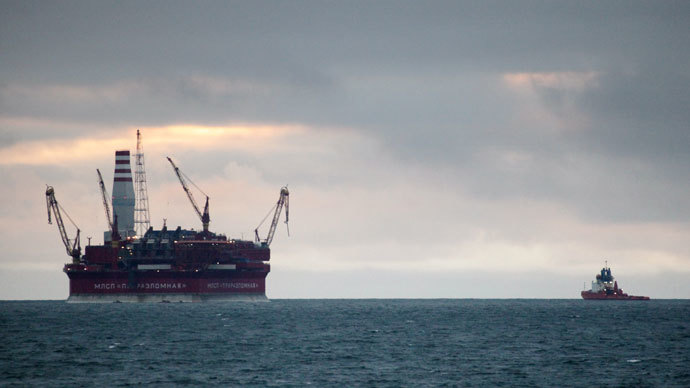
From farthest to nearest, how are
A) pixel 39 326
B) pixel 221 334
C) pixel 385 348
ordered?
pixel 39 326 → pixel 221 334 → pixel 385 348

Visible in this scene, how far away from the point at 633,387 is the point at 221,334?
251ft

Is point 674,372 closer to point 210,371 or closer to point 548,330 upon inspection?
point 210,371

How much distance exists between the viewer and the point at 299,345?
135 metres

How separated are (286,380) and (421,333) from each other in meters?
68.0

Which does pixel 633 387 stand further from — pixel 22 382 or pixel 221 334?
pixel 221 334

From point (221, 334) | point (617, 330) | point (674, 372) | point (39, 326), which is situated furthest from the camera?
point (39, 326)

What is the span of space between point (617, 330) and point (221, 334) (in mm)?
62627

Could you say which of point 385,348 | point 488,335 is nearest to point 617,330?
point 488,335

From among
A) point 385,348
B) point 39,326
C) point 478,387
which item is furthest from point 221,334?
point 478,387

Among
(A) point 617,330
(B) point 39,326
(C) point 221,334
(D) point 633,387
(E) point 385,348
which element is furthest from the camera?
(B) point 39,326

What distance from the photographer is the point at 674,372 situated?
101250 millimetres

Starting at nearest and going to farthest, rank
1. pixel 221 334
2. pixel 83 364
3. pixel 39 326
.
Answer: pixel 83 364 < pixel 221 334 < pixel 39 326

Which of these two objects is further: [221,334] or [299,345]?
[221,334]

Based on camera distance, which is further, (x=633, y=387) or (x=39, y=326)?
(x=39, y=326)
